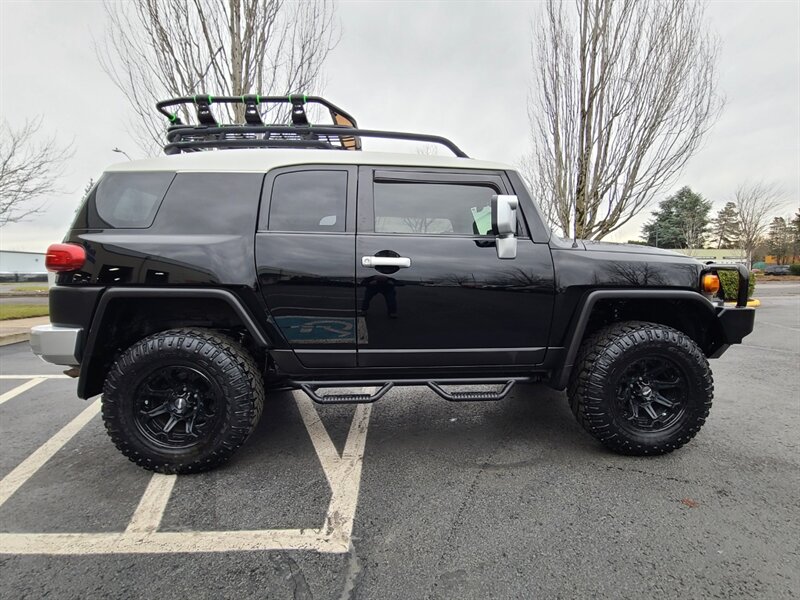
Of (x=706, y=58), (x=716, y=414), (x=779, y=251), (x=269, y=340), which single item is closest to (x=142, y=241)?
(x=269, y=340)

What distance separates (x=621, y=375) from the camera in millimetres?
2480

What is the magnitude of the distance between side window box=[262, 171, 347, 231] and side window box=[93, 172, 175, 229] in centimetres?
70

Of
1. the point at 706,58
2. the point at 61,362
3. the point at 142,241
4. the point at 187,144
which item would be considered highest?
the point at 706,58

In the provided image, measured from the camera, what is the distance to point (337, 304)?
236 centimetres

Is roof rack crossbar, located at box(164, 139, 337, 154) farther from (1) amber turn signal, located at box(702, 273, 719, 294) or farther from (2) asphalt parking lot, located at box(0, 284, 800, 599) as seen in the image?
(1) amber turn signal, located at box(702, 273, 719, 294)

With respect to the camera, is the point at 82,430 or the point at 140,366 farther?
the point at 82,430

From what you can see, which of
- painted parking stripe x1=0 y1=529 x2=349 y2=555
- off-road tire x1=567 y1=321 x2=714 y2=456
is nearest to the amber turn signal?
off-road tire x1=567 y1=321 x2=714 y2=456

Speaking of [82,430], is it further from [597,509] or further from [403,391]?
[597,509]

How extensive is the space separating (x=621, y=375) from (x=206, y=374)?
2595mm

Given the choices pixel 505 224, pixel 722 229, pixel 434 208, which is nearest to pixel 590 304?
pixel 505 224

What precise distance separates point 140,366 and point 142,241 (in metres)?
0.74

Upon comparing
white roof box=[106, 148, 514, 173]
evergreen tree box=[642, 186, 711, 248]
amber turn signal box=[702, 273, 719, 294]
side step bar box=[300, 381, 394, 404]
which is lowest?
side step bar box=[300, 381, 394, 404]

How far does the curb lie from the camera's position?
6.36 m

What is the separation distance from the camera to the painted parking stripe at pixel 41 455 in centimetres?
226
